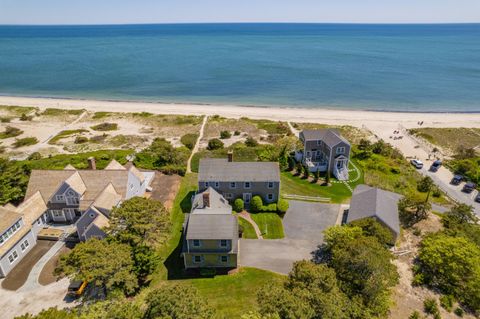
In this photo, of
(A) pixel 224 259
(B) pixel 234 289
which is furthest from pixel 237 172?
(B) pixel 234 289

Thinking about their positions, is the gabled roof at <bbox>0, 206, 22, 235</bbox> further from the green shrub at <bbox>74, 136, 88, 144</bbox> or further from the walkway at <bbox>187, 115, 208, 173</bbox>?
the green shrub at <bbox>74, 136, 88, 144</bbox>

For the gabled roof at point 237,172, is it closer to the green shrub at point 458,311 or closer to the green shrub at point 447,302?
the green shrub at point 447,302

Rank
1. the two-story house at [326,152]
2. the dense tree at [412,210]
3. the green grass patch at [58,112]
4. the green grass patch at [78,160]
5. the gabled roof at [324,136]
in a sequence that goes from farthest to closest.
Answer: the green grass patch at [58,112] < the gabled roof at [324,136] < the green grass patch at [78,160] < the two-story house at [326,152] < the dense tree at [412,210]

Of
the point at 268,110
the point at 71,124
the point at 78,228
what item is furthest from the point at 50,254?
the point at 268,110

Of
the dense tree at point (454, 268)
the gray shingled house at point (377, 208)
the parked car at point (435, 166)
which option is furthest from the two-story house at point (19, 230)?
the parked car at point (435, 166)

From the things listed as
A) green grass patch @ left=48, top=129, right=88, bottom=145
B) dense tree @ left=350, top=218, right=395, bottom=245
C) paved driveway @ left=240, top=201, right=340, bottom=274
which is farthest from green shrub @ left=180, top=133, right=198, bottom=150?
dense tree @ left=350, top=218, right=395, bottom=245

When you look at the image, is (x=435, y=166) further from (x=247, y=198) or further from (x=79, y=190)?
(x=79, y=190)

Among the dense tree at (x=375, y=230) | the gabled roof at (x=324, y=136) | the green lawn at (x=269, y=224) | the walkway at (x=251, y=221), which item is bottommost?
the walkway at (x=251, y=221)
